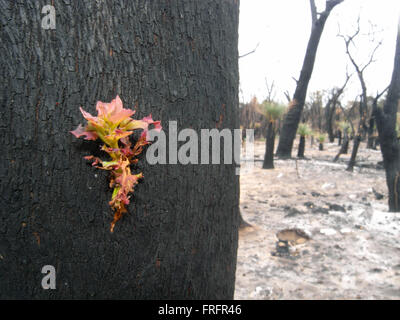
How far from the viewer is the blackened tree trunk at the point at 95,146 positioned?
0.87m

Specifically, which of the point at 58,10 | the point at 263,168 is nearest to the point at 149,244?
the point at 58,10

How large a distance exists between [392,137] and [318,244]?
2434 millimetres

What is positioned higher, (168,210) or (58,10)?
(58,10)

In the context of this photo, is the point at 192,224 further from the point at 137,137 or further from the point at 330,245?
the point at 330,245

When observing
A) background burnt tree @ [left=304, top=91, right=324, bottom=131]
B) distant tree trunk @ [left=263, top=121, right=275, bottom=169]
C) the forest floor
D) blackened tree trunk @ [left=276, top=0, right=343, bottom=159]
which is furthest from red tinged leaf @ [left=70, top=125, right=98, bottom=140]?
background burnt tree @ [left=304, top=91, right=324, bottom=131]

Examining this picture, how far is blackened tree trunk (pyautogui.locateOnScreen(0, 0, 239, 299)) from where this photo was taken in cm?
87

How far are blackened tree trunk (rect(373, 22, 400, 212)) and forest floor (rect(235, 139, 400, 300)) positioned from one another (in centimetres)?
39

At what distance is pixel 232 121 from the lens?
115 centimetres

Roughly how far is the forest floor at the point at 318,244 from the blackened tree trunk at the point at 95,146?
207 cm

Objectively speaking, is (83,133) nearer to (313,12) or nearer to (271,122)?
(271,122)

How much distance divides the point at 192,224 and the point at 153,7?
2.39 ft

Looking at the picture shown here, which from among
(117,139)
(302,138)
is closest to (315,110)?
(302,138)

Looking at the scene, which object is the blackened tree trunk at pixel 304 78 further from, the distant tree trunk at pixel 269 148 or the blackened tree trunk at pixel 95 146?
the blackened tree trunk at pixel 95 146

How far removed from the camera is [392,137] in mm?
4840
